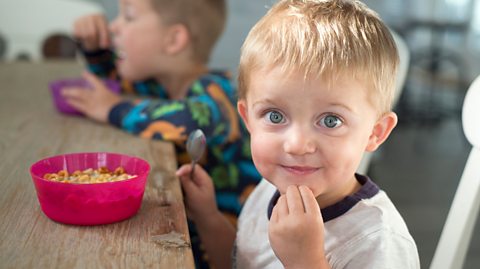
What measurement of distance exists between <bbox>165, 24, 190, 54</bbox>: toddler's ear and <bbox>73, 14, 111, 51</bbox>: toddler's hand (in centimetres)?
39

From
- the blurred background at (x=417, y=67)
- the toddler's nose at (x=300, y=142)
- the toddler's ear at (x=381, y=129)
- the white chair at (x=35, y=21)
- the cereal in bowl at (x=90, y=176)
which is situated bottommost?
the blurred background at (x=417, y=67)

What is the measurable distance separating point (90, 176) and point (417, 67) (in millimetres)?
6272

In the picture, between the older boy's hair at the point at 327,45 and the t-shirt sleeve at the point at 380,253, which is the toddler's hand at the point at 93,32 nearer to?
the older boy's hair at the point at 327,45

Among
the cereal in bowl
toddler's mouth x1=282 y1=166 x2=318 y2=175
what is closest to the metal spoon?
the cereal in bowl

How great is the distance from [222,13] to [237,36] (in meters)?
1.62

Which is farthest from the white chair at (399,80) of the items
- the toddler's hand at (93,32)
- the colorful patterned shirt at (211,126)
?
the toddler's hand at (93,32)

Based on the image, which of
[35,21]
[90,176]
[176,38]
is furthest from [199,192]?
[35,21]

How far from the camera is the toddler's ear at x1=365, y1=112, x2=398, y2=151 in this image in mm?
949

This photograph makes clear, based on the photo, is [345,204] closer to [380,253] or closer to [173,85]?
[380,253]

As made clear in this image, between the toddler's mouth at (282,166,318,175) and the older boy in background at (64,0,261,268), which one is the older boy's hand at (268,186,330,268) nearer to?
the toddler's mouth at (282,166,318,175)

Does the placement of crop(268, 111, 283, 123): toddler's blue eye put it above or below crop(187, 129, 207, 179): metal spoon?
above

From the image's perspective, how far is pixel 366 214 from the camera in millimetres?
926

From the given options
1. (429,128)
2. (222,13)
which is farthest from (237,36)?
(429,128)

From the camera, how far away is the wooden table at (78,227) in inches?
29.6
